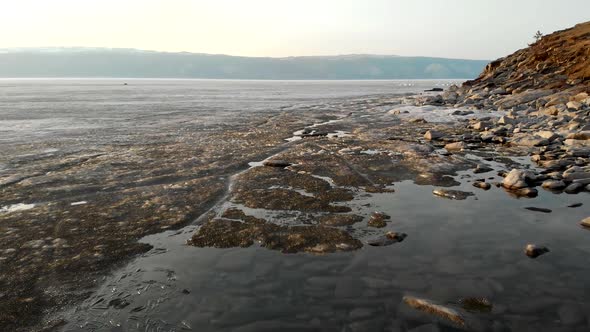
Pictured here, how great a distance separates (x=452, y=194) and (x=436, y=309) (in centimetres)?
486

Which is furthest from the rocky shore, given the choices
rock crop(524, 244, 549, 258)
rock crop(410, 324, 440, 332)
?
rock crop(524, 244, 549, 258)

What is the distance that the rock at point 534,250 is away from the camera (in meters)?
5.49

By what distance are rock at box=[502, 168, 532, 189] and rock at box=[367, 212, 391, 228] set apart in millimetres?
3731

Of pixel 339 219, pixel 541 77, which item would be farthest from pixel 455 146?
pixel 541 77

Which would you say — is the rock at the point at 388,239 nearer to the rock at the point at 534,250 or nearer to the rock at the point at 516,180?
the rock at the point at 534,250

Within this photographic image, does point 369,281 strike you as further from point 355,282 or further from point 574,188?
point 574,188

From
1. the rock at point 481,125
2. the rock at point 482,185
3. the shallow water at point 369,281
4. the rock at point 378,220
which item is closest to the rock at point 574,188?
the shallow water at point 369,281

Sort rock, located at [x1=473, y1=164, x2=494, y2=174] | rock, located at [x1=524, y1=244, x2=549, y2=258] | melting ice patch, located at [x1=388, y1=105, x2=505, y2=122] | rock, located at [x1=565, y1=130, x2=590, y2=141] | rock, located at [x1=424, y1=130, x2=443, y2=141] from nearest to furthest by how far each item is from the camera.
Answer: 1. rock, located at [x1=524, y1=244, x2=549, y2=258]
2. rock, located at [x1=473, y1=164, x2=494, y2=174]
3. rock, located at [x1=565, y1=130, x2=590, y2=141]
4. rock, located at [x1=424, y1=130, x2=443, y2=141]
5. melting ice patch, located at [x1=388, y1=105, x2=505, y2=122]

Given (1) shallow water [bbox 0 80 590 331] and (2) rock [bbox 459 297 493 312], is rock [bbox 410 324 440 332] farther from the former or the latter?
(2) rock [bbox 459 297 493 312]

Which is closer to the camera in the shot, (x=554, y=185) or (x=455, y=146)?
(x=554, y=185)

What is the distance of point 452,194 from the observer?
27.8 ft

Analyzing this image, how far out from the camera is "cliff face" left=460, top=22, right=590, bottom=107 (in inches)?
1093

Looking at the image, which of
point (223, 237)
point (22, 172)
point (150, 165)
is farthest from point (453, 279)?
point (22, 172)

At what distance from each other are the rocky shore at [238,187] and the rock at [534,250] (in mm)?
1721
